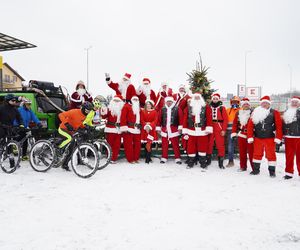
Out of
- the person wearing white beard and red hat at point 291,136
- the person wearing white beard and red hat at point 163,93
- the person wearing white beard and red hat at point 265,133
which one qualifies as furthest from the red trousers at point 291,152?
the person wearing white beard and red hat at point 163,93

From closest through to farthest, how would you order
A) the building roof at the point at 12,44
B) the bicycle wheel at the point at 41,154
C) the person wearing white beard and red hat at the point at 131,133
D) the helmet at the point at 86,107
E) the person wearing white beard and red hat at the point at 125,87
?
the helmet at the point at 86,107 < the bicycle wheel at the point at 41,154 < the person wearing white beard and red hat at the point at 131,133 < the person wearing white beard and red hat at the point at 125,87 < the building roof at the point at 12,44

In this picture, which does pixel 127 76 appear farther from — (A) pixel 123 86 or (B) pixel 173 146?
(B) pixel 173 146

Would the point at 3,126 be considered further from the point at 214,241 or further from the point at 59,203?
the point at 214,241

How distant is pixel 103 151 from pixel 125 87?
2.45 m

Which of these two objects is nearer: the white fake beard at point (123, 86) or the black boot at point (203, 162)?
the black boot at point (203, 162)

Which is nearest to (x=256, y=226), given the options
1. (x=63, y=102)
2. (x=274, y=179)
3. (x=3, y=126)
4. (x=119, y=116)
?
(x=274, y=179)

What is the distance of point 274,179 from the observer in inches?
261

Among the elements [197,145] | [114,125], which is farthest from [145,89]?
[197,145]

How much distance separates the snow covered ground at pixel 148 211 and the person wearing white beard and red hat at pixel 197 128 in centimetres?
95

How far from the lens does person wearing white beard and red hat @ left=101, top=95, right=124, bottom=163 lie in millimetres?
8445

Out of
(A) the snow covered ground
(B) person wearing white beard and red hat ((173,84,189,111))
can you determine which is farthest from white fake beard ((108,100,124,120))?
(A) the snow covered ground

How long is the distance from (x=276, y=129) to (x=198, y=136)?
203 centimetres

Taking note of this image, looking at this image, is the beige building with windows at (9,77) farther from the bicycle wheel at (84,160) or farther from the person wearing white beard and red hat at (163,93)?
the bicycle wheel at (84,160)

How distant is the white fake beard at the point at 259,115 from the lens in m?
6.95
